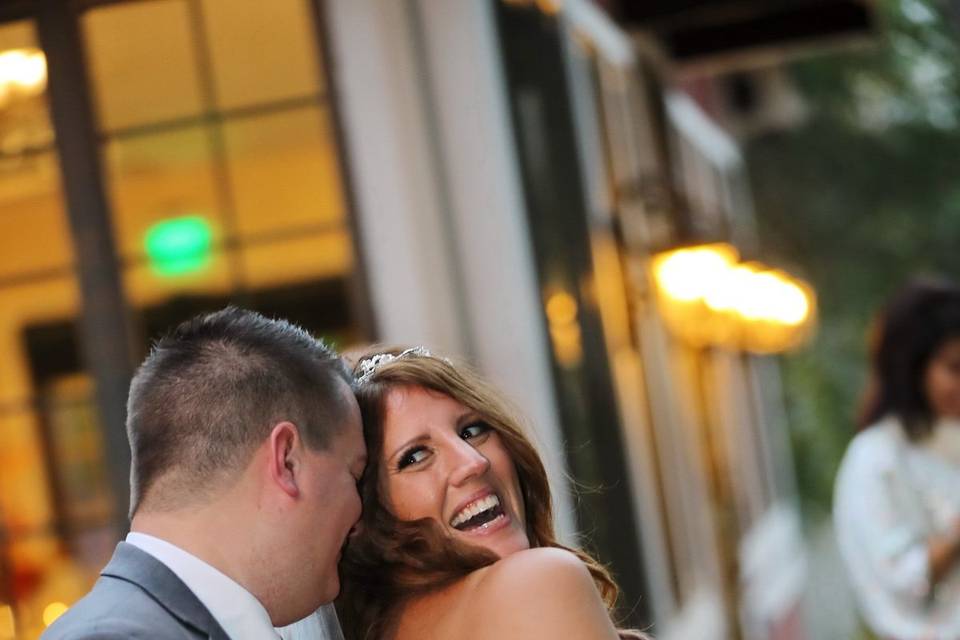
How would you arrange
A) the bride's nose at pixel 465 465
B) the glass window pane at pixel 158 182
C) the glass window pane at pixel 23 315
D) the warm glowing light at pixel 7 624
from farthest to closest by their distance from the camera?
the warm glowing light at pixel 7 624 < the glass window pane at pixel 23 315 < the glass window pane at pixel 158 182 < the bride's nose at pixel 465 465

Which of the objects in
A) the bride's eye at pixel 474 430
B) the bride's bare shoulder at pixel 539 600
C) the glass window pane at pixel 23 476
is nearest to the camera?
the bride's bare shoulder at pixel 539 600

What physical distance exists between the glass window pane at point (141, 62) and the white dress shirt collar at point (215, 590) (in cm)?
308

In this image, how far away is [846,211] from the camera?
1938 cm

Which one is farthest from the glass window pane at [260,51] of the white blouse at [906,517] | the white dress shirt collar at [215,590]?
the white dress shirt collar at [215,590]

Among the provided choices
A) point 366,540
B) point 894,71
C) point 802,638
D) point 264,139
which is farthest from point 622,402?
point 894,71

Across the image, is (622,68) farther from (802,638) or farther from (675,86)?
(802,638)

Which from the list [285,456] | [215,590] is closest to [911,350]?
[285,456]

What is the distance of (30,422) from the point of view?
6.13m

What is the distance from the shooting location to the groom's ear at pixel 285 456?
100 inches

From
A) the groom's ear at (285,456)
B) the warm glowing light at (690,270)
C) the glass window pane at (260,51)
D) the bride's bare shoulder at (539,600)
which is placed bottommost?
the warm glowing light at (690,270)

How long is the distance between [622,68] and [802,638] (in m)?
6.71

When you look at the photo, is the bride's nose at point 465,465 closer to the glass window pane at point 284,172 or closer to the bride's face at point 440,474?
the bride's face at point 440,474

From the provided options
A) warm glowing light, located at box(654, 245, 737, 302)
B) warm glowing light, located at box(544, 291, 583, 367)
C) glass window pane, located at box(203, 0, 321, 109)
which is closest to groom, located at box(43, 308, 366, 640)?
glass window pane, located at box(203, 0, 321, 109)

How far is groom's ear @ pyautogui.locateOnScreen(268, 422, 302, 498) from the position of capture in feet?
8.34
